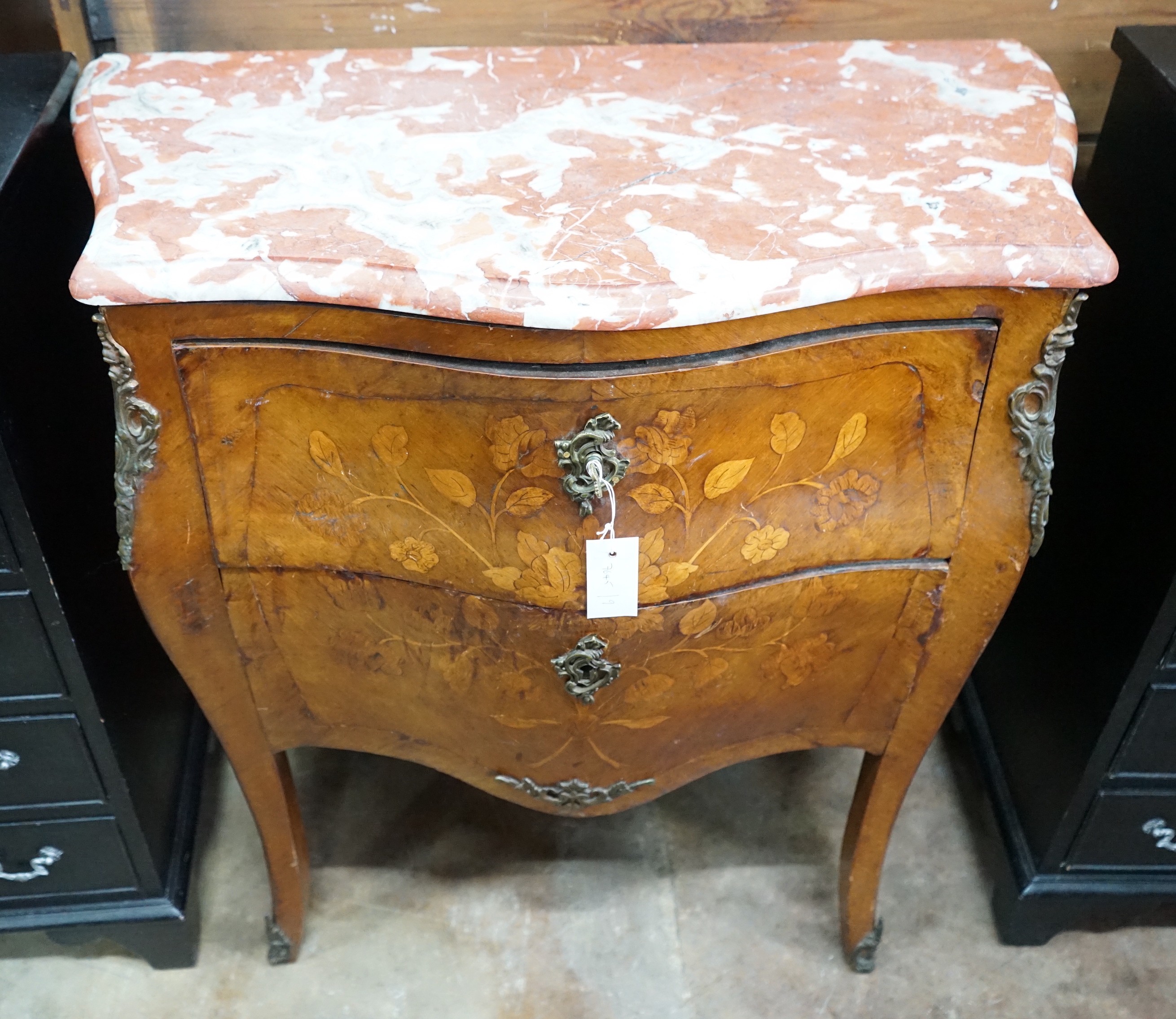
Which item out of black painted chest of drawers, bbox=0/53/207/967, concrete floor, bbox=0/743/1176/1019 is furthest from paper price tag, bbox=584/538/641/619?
concrete floor, bbox=0/743/1176/1019

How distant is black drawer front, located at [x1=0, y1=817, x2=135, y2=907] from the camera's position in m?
1.11

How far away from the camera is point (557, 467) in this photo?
76 centimetres

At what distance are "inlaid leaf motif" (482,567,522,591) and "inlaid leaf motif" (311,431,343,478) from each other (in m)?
0.13

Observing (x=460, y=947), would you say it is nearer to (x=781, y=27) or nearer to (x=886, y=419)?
(x=886, y=419)

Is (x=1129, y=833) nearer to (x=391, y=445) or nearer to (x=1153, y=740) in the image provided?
(x=1153, y=740)

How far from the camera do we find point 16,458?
0.84 metres

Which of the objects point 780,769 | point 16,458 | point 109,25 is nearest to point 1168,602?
point 780,769

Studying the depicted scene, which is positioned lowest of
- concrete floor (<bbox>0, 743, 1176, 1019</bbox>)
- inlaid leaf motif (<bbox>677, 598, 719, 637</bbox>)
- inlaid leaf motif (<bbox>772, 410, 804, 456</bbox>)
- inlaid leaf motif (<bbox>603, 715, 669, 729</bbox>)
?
concrete floor (<bbox>0, 743, 1176, 1019</bbox>)

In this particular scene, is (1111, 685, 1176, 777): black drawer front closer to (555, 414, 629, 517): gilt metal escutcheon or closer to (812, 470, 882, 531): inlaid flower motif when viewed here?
(812, 470, 882, 531): inlaid flower motif

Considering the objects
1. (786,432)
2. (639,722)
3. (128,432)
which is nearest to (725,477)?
(786,432)

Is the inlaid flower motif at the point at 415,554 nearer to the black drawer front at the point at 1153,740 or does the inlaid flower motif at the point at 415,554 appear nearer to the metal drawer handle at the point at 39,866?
the metal drawer handle at the point at 39,866

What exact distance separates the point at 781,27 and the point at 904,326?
1.74 ft

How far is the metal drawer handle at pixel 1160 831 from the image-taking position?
1.14 meters

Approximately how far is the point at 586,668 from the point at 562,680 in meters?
0.03
